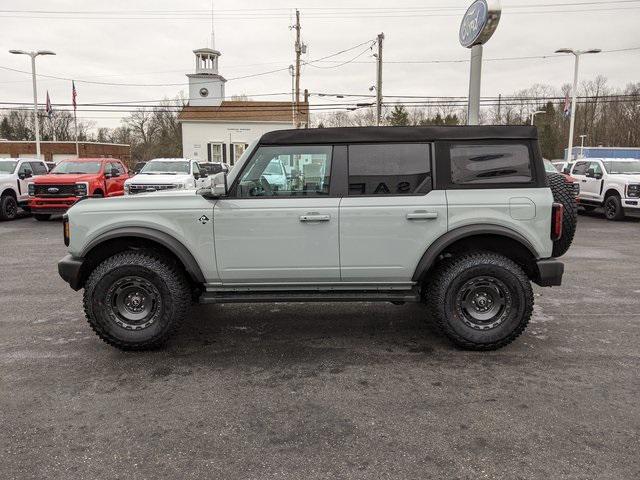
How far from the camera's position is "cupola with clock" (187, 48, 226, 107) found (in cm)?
5212

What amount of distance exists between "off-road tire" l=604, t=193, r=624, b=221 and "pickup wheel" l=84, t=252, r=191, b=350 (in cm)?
1473

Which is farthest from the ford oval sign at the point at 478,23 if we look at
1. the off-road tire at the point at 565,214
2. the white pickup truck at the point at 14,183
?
A: the white pickup truck at the point at 14,183

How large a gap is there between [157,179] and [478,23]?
34.4 feet

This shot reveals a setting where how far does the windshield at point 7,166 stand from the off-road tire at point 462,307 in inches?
624

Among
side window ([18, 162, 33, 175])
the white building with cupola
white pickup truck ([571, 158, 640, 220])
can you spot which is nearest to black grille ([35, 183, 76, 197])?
side window ([18, 162, 33, 175])

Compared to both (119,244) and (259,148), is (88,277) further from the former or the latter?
(259,148)

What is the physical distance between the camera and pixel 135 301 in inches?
179

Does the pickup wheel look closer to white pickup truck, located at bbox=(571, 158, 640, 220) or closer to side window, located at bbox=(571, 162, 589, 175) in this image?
white pickup truck, located at bbox=(571, 158, 640, 220)

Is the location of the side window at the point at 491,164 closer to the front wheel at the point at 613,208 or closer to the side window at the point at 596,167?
the front wheel at the point at 613,208

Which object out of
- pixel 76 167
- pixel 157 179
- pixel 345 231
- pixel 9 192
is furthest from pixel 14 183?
pixel 345 231

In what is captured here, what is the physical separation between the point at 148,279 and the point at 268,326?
1396mm

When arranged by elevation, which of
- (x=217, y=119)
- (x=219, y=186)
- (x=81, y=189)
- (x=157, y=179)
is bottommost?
(x=81, y=189)

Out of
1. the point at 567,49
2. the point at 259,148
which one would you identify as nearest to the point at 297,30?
the point at 567,49

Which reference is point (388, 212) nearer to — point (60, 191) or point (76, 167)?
point (60, 191)
